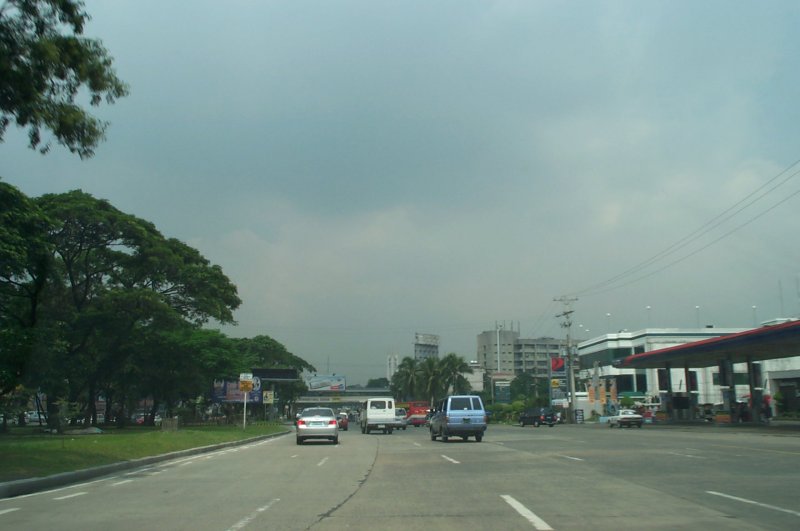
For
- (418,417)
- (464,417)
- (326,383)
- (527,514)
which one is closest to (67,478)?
(527,514)

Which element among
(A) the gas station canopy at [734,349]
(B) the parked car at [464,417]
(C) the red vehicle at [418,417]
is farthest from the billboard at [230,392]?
(A) the gas station canopy at [734,349]

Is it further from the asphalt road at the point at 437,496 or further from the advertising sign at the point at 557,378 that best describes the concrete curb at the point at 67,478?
the advertising sign at the point at 557,378

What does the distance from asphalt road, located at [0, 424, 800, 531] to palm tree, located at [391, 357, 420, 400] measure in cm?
7547

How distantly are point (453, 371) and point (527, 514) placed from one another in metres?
83.0

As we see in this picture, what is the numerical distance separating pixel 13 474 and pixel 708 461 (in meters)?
16.7

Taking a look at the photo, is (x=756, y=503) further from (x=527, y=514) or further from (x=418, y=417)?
(x=418, y=417)

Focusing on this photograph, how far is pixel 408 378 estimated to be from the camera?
9594 centimetres

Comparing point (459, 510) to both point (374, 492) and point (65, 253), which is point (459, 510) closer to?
point (374, 492)

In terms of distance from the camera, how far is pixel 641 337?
11388cm

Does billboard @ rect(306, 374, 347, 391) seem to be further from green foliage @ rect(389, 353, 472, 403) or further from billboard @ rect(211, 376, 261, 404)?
billboard @ rect(211, 376, 261, 404)

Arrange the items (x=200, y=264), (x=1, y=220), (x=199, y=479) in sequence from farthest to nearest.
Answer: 1. (x=200, y=264)
2. (x=1, y=220)
3. (x=199, y=479)

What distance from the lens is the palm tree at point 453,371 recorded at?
3632 inches

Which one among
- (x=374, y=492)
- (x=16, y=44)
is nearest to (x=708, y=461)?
(x=374, y=492)

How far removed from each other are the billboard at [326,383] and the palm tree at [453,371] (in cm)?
4974
